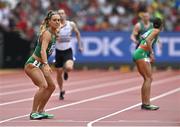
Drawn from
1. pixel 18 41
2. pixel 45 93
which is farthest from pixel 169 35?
pixel 45 93

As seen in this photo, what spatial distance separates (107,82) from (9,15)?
9837 millimetres

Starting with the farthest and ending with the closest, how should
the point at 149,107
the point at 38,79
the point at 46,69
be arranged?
the point at 149,107
the point at 38,79
the point at 46,69

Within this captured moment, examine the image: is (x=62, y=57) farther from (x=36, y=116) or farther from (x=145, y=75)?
(x=36, y=116)

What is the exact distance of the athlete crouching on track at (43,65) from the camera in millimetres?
13969

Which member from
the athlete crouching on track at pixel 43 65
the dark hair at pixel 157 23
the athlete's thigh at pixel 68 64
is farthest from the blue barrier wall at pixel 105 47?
the athlete crouching on track at pixel 43 65

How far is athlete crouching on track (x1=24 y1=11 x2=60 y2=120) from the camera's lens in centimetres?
1397

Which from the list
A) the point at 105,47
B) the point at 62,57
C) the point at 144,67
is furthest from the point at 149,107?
the point at 105,47

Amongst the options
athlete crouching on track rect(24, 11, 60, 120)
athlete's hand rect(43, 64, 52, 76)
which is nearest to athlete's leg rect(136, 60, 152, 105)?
athlete crouching on track rect(24, 11, 60, 120)

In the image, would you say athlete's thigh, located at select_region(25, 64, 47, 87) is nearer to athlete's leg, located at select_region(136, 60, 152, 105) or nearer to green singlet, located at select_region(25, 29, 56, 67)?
green singlet, located at select_region(25, 29, 56, 67)

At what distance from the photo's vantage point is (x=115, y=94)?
20.8 metres

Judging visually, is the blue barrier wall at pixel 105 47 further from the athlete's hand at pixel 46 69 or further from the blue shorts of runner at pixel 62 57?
the athlete's hand at pixel 46 69

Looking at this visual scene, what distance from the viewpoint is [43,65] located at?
46.3 ft

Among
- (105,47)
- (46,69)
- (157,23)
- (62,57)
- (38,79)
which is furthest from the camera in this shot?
(105,47)

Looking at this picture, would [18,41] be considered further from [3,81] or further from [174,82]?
[174,82]
